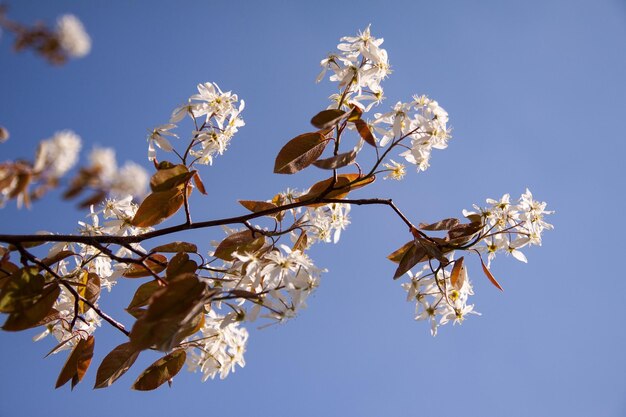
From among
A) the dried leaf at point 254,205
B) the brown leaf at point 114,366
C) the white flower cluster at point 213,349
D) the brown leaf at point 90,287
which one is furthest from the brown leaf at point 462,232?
the brown leaf at point 90,287

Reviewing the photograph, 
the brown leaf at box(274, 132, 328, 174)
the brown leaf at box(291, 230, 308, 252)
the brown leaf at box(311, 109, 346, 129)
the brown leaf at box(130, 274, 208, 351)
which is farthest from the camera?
the brown leaf at box(291, 230, 308, 252)

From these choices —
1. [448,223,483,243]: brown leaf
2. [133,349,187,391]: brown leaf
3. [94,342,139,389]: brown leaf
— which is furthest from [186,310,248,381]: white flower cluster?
[448,223,483,243]: brown leaf

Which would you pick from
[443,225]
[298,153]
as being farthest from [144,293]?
[443,225]

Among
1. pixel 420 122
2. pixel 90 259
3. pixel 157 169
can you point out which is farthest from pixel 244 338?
pixel 420 122

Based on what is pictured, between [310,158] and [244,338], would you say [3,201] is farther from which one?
[244,338]

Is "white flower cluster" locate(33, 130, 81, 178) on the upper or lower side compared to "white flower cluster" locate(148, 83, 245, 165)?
lower

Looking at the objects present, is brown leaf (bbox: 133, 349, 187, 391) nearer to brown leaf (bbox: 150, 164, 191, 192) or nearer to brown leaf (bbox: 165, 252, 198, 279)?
brown leaf (bbox: 165, 252, 198, 279)
